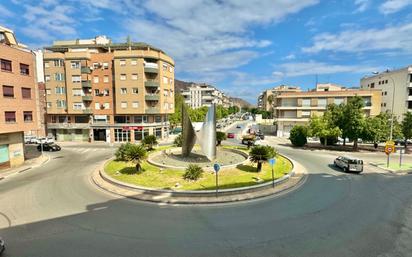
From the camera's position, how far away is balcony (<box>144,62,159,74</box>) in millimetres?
46384

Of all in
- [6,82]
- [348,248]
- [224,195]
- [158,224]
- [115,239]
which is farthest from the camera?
[6,82]

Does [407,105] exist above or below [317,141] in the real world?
above

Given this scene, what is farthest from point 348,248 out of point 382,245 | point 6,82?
point 6,82

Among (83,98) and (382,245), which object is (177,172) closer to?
(382,245)

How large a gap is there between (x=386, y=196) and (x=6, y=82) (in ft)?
114

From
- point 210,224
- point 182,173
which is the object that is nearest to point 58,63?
point 182,173

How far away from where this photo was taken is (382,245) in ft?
32.1

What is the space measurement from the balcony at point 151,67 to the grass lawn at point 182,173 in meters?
27.7

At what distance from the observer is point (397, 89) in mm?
53969

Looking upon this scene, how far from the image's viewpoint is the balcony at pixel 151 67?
4638cm

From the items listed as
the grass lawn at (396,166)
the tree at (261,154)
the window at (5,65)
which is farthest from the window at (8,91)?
the grass lawn at (396,166)

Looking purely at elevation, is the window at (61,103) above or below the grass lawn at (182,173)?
above

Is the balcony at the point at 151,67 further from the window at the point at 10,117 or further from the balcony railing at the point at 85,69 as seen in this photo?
the window at the point at 10,117

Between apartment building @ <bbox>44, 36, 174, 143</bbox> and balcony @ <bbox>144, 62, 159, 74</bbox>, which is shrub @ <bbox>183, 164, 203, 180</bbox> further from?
balcony @ <bbox>144, 62, 159, 74</bbox>
